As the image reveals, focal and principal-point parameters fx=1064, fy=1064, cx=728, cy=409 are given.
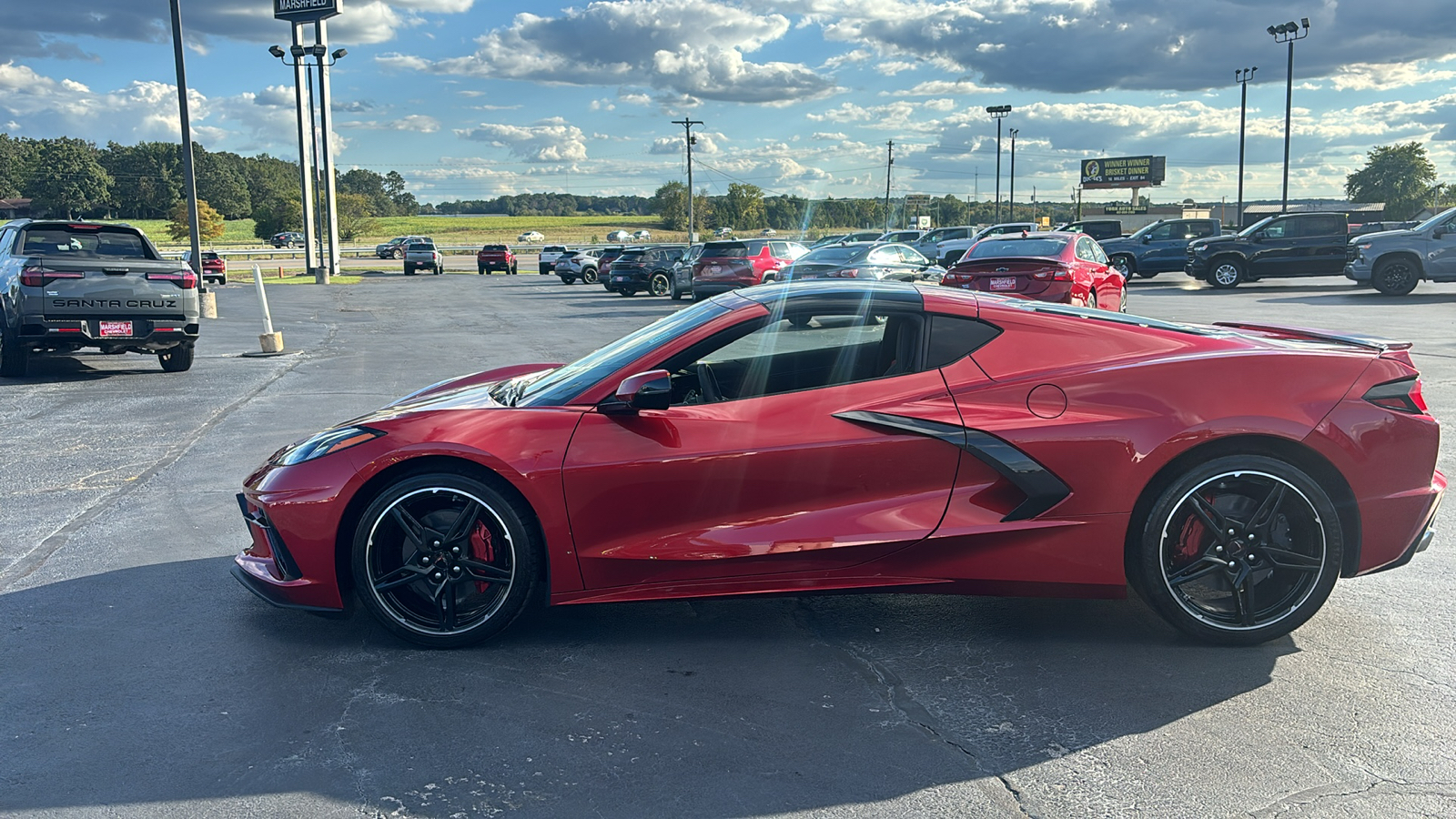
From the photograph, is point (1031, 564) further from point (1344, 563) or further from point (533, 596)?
point (533, 596)

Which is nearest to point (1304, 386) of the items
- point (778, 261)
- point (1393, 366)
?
point (1393, 366)

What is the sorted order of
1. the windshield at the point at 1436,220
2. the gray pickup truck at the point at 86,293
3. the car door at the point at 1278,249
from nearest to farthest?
the gray pickup truck at the point at 86,293 → the windshield at the point at 1436,220 → the car door at the point at 1278,249

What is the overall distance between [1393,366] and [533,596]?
3421mm

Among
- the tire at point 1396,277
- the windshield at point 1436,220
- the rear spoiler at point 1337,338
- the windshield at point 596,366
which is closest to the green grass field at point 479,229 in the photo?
the tire at point 1396,277

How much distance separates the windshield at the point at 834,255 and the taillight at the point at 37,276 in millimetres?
12803

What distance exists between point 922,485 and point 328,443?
234 centimetres

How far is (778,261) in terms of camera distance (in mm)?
25625

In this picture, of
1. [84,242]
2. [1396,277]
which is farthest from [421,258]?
[1396,277]

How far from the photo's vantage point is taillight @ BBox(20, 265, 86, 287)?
11.2 m

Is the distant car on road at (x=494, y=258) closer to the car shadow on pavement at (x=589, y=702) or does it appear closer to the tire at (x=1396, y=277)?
the tire at (x=1396, y=277)

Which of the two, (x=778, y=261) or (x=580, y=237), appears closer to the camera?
(x=778, y=261)

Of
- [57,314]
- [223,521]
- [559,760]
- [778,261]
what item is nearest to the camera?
[559,760]

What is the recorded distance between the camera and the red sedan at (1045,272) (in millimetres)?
14484

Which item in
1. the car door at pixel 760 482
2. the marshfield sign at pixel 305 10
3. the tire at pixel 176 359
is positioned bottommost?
the tire at pixel 176 359
